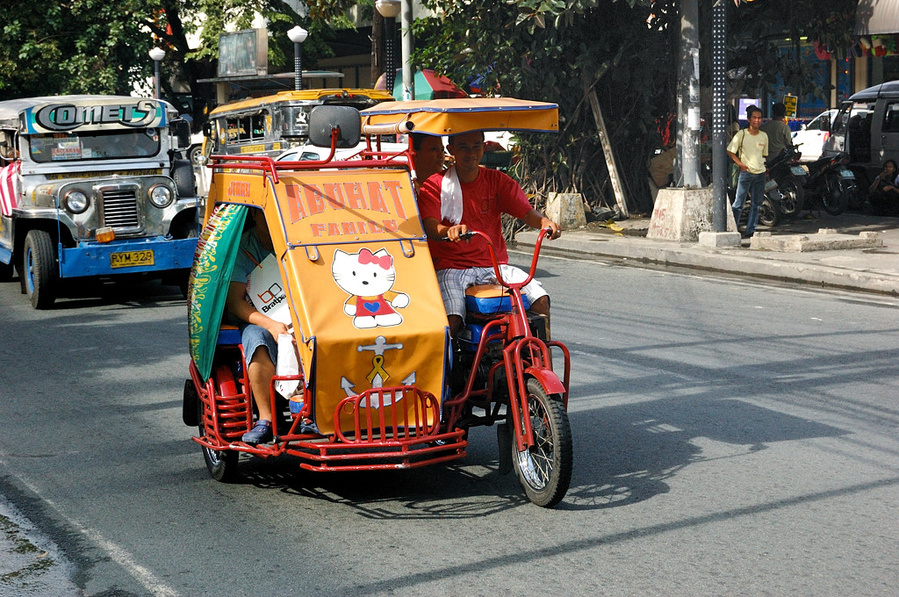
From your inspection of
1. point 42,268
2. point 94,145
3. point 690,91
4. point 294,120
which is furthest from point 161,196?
point 690,91

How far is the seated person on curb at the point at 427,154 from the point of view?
20.9 feet

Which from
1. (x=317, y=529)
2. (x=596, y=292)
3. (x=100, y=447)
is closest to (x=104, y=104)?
(x=596, y=292)

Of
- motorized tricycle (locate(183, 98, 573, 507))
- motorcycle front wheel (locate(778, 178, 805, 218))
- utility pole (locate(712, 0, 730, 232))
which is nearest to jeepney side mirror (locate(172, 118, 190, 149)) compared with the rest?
utility pole (locate(712, 0, 730, 232))

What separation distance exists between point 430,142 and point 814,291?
7.75 metres

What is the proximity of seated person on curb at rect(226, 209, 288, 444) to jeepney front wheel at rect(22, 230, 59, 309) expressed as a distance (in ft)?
22.2

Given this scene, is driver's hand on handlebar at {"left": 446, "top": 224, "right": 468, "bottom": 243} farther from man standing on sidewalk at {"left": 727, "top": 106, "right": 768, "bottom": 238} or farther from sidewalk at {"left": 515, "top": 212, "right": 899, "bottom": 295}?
man standing on sidewalk at {"left": 727, "top": 106, "right": 768, "bottom": 238}

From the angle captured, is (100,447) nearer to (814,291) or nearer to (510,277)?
(510,277)

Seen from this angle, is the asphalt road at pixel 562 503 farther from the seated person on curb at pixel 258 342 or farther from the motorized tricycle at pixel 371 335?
Answer: the seated person on curb at pixel 258 342

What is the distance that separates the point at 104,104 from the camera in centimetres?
1315

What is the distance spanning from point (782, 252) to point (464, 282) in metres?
10.3

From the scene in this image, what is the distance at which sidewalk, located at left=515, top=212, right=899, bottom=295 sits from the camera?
43.9 ft

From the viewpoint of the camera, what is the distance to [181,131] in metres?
13.6

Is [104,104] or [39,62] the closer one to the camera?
[104,104]

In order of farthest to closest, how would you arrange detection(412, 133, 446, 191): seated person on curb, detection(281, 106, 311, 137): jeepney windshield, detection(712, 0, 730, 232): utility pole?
detection(281, 106, 311, 137): jeepney windshield < detection(712, 0, 730, 232): utility pole < detection(412, 133, 446, 191): seated person on curb
